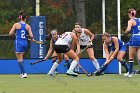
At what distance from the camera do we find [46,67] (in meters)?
21.2

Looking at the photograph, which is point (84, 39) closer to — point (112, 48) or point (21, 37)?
point (112, 48)

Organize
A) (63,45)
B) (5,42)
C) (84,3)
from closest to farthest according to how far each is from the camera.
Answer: (63,45) → (5,42) → (84,3)

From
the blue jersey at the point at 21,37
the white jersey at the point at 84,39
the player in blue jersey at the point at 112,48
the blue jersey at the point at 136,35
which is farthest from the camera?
the white jersey at the point at 84,39

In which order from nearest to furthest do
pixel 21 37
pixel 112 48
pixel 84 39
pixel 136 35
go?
pixel 136 35
pixel 21 37
pixel 112 48
pixel 84 39

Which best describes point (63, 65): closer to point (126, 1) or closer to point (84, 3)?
point (84, 3)

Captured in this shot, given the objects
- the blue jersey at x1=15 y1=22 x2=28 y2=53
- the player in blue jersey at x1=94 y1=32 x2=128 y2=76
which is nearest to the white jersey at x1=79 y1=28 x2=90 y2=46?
the player in blue jersey at x1=94 y1=32 x2=128 y2=76

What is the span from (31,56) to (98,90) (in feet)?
29.5

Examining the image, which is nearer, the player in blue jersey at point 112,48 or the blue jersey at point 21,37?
the blue jersey at point 21,37

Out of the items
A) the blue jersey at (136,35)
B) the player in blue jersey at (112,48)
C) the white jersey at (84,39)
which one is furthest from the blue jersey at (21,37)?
the blue jersey at (136,35)

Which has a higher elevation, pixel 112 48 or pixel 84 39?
pixel 84 39

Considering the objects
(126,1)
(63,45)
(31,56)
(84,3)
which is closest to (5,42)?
(31,56)

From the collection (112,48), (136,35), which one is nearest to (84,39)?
(112,48)

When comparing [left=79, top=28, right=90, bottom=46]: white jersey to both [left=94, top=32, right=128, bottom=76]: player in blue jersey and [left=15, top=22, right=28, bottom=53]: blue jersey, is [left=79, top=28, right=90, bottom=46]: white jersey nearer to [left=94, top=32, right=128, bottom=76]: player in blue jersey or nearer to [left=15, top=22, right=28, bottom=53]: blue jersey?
[left=94, top=32, right=128, bottom=76]: player in blue jersey

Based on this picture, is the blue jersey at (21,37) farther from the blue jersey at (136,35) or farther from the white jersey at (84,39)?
the blue jersey at (136,35)
